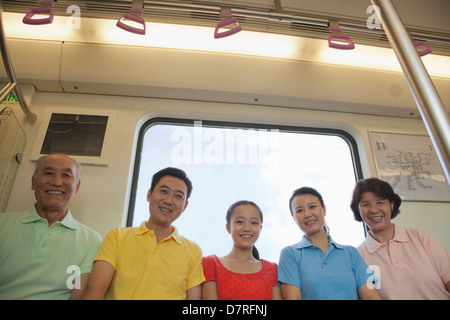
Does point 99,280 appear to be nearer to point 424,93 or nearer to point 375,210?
point 424,93

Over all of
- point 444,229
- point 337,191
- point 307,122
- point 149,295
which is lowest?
point 149,295

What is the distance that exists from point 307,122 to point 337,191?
0.70 meters

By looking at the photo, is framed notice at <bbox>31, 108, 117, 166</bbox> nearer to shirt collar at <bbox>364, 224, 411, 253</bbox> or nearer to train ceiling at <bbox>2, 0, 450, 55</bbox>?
train ceiling at <bbox>2, 0, 450, 55</bbox>

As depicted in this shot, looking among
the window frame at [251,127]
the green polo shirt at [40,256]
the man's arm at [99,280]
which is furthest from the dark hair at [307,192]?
the green polo shirt at [40,256]

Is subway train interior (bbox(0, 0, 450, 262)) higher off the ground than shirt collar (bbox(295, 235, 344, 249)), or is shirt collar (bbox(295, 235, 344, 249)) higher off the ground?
subway train interior (bbox(0, 0, 450, 262))

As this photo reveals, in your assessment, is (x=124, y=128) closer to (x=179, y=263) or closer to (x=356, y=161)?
(x=179, y=263)

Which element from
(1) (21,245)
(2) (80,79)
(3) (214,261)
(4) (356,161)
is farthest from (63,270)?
(4) (356,161)

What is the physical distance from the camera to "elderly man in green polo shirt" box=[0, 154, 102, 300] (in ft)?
4.49

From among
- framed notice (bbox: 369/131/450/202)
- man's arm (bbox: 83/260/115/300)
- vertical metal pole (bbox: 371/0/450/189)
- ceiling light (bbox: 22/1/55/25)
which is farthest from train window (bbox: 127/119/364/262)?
vertical metal pole (bbox: 371/0/450/189)

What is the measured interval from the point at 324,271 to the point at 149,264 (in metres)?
0.95

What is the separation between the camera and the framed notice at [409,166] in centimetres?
235

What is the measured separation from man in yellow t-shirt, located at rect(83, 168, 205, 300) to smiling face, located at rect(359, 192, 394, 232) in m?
1.17

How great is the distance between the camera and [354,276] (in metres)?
1.54

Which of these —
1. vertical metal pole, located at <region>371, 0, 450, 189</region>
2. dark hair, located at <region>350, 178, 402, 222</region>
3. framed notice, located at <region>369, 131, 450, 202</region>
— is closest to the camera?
vertical metal pole, located at <region>371, 0, 450, 189</region>
